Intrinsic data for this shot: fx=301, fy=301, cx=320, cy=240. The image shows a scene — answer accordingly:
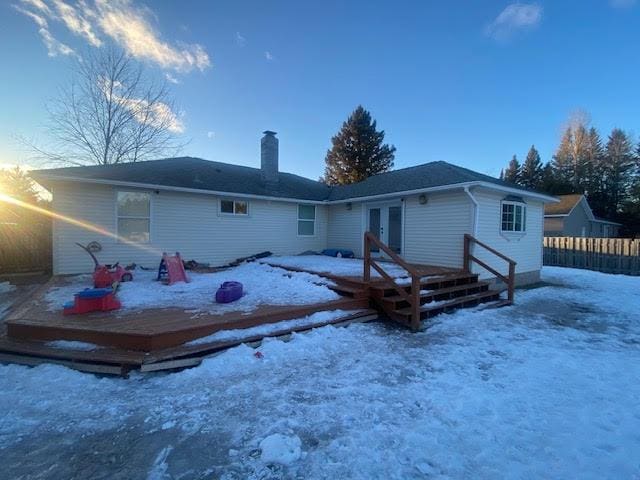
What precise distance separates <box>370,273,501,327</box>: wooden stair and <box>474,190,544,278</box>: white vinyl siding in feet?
3.53

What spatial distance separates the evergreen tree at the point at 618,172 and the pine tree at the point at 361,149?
20571 millimetres

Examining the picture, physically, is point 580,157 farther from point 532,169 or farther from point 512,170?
point 512,170

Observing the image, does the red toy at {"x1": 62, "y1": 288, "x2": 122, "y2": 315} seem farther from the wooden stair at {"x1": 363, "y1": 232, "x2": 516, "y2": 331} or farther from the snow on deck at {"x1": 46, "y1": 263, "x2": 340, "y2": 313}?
the wooden stair at {"x1": 363, "y1": 232, "x2": 516, "y2": 331}

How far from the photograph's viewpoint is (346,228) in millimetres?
12148

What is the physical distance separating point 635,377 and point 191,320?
5.64 meters

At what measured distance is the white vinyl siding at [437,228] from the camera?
27.5 feet

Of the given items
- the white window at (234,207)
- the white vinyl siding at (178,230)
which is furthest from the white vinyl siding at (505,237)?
the white window at (234,207)

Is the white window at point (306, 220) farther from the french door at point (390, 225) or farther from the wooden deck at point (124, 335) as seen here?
the wooden deck at point (124, 335)

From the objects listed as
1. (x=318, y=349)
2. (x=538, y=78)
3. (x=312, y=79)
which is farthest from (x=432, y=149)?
(x=318, y=349)

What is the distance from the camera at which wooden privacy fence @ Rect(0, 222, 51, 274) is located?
10.3m

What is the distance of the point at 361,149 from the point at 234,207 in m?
21.4

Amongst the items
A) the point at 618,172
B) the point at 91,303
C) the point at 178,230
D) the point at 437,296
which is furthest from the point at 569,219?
the point at 91,303

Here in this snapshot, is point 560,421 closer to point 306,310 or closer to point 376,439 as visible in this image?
point 376,439

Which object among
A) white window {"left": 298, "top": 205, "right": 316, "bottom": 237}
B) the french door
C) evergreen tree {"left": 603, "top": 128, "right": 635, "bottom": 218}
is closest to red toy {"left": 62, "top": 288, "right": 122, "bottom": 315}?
white window {"left": 298, "top": 205, "right": 316, "bottom": 237}
